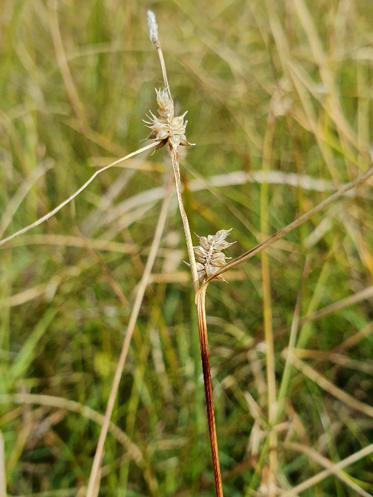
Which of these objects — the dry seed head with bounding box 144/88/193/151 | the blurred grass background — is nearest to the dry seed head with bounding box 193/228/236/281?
the dry seed head with bounding box 144/88/193/151

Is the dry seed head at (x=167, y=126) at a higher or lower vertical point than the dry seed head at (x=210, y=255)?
higher

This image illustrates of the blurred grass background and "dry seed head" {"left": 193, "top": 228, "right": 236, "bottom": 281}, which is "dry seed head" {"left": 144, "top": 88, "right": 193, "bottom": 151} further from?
the blurred grass background

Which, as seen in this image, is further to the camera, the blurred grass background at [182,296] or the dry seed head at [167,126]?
the blurred grass background at [182,296]

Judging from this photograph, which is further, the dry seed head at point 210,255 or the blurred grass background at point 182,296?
the blurred grass background at point 182,296

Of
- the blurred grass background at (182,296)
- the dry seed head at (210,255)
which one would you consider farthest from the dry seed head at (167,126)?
the blurred grass background at (182,296)

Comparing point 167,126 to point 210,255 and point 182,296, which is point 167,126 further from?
point 182,296

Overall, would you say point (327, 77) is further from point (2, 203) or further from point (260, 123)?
point (2, 203)

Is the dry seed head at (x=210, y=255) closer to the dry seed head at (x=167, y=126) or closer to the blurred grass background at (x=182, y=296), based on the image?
the dry seed head at (x=167, y=126)

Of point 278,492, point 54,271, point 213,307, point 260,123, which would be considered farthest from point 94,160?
point 278,492
